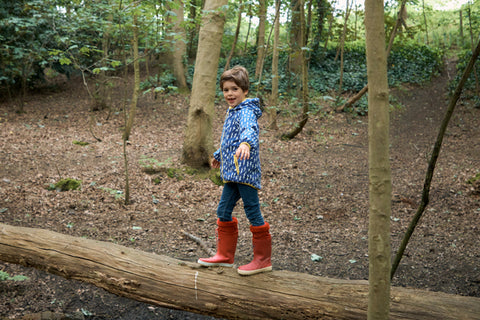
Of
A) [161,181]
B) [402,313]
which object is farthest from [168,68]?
[402,313]

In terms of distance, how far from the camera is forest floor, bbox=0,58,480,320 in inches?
162

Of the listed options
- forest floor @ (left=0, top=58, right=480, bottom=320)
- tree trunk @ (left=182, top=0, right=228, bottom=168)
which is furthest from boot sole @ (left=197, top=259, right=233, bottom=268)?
tree trunk @ (left=182, top=0, right=228, bottom=168)

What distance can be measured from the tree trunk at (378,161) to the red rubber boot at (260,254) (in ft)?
4.13

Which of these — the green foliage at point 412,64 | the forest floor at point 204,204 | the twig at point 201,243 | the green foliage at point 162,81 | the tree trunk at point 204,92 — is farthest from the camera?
the green foliage at point 412,64

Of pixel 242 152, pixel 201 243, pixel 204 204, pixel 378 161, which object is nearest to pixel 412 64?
pixel 204 204

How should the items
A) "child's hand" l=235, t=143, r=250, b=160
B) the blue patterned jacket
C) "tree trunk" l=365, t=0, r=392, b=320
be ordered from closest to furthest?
"tree trunk" l=365, t=0, r=392, b=320 → "child's hand" l=235, t=143, r=250, b=160 → the blue patterned jacket

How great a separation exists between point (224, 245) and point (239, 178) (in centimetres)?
68

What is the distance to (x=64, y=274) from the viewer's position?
11.4ft

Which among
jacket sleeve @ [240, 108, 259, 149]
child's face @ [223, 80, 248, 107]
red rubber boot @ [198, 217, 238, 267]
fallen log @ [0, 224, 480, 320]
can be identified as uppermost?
child's face @ [223, 80, 248, 107]

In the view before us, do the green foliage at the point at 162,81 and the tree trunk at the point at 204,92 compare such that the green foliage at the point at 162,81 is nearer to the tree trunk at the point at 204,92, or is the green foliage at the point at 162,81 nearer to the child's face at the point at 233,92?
the tree trunk at the point at 204,92

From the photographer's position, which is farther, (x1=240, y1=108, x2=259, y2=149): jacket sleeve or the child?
the child

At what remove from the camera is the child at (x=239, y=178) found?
3.05 m

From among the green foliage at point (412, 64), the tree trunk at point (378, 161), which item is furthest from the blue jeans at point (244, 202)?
the green foliage at point (412, 64)

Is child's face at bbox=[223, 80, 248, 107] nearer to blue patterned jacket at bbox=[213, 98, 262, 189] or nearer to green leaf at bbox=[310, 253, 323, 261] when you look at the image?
blue patterned jacket at bbox=[213, 98, 262, 189]
